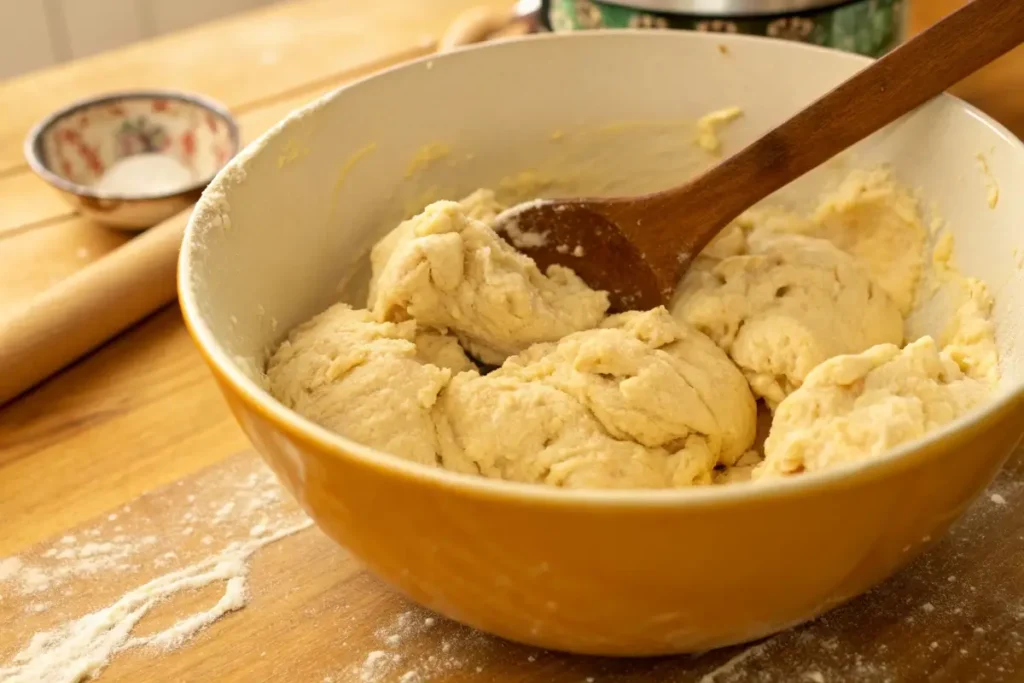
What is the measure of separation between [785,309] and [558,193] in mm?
310

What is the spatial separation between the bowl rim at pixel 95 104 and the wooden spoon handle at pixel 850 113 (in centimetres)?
57

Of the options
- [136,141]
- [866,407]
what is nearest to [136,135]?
[136,141]

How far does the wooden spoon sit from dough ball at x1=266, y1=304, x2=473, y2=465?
18 centimetres

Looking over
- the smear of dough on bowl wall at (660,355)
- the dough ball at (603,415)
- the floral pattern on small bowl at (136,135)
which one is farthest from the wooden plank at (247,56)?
the dough ball at (603,415)

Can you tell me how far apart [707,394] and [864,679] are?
0.27 meters

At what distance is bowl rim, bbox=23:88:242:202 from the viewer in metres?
1.20

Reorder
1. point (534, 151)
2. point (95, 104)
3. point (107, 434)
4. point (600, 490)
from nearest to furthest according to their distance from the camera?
point (600, 490) < point (107, 434) < point (534, 151) < point (95, 104)

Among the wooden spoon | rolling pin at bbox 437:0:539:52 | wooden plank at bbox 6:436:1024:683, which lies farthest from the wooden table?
rolling pin at bbox 437:0:539:52

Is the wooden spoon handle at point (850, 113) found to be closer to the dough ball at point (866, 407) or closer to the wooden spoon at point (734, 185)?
the wooden spoon at point (734, 185)

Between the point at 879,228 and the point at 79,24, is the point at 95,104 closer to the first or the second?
the point at 879,228

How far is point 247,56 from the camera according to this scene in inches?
65.8

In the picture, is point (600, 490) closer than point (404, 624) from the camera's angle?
Yes

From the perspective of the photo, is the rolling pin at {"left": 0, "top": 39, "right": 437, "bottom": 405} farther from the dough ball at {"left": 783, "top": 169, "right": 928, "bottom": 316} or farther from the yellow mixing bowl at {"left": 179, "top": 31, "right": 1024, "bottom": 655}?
the dough ball at {"left": 783, "top": 169, "right": 928, "bottom": 316}

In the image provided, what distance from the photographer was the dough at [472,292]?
2.91 ft
